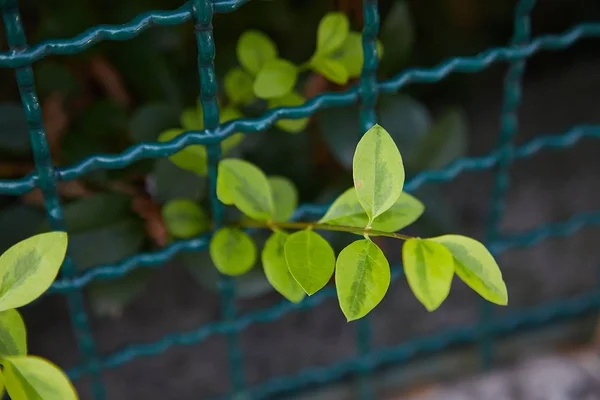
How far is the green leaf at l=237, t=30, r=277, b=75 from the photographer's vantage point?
71cm

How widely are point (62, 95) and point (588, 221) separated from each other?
2.15ft

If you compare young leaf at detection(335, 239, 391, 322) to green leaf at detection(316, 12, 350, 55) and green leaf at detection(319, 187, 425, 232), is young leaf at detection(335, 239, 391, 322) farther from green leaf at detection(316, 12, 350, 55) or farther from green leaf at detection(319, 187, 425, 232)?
green leaf at detection(316, 12, 350, 55)

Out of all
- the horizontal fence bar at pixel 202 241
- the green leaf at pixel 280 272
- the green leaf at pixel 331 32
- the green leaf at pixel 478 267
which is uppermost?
the green leaf at pixel 331 32

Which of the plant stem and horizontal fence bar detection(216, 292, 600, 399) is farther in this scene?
horizontal fence bar detection(216, 292, 600, 399)

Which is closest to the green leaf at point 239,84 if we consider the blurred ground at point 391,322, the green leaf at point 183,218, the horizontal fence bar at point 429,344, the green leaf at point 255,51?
the green leaf at point 255,51

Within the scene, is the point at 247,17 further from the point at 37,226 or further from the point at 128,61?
the point at 37,226

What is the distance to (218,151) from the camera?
0.67 meters

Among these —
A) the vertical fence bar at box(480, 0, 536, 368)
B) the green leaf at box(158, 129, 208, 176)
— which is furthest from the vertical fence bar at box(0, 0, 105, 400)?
the vertical fence bar at box(480, 0, 536, 368)

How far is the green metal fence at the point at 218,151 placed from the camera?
597 millimetres

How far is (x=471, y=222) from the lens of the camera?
124cm

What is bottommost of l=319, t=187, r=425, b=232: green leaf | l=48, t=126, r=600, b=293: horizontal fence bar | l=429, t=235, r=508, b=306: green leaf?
l=48, t=126, r=600, b=293: horizontal fence bar

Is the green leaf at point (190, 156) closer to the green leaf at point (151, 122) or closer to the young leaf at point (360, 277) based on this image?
the green leaf at point (151, 122)

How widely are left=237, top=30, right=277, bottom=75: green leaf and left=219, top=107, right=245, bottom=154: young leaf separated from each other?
0.15ft

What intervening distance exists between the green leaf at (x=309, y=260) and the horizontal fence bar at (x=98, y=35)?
19cm
